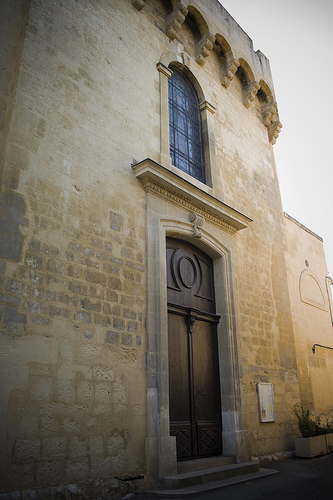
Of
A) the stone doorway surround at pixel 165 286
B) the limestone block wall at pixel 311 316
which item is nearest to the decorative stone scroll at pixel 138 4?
the stone doorway surround at pixel 165 286

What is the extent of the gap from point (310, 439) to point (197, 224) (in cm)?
431

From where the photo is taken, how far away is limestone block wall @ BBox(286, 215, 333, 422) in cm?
949

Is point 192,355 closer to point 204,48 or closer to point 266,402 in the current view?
point 266,402

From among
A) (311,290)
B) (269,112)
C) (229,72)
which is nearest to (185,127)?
(229,72)

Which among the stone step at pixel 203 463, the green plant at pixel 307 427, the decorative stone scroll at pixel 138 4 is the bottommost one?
the stone step at pixel 203 463

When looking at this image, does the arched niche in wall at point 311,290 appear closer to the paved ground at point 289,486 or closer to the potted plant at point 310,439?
the potted plant at point 310,439

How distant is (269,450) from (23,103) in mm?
6486

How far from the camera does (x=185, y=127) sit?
779 cm

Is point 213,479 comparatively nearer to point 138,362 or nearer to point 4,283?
point 138,362

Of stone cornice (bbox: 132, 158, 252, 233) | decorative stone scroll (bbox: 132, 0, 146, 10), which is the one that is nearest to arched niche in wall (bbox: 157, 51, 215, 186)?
stone cornice (bbox: 132, 158, 252, 233)

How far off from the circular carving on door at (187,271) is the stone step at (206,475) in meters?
2.65

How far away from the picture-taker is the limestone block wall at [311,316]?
31.1 ft

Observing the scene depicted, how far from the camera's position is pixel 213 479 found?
5.12 meters

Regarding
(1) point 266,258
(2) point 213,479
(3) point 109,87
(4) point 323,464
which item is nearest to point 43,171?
(3) point 109,87
